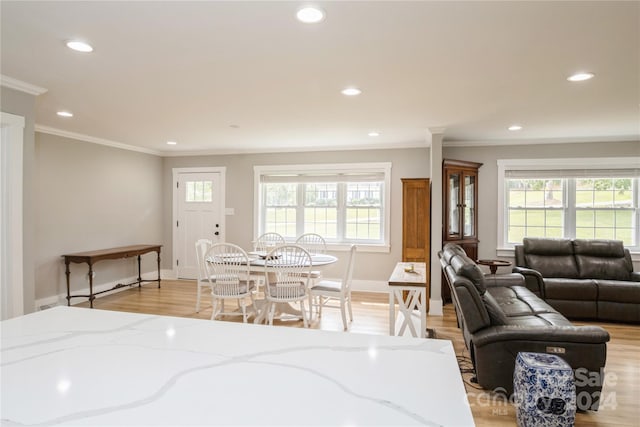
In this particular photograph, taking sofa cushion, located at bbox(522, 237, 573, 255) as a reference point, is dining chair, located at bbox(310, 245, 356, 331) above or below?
below

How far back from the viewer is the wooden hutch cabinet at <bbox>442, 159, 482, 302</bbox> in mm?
5023

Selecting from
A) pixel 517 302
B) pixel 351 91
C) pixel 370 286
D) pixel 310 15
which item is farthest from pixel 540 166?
pixel 310 15

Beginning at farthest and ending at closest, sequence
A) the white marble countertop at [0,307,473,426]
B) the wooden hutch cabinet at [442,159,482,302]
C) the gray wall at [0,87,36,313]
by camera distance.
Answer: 1. the wooden hutch cabinet at [442,159,482,302]
2. the gray wall at [0,87,36,313]
3. the white marble countertop at [0,307,473,426]

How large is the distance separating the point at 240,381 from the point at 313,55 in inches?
83.3

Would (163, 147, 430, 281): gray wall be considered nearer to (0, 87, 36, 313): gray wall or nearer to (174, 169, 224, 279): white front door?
(174, 169, 224, 279): white front door

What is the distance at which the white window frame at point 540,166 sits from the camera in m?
5.11

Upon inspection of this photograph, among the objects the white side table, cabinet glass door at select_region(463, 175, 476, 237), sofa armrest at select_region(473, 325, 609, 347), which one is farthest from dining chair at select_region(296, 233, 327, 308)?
sofa armrest at select_region(473, 325, 609, 347)

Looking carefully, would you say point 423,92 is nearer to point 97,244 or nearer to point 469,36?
point 469,36

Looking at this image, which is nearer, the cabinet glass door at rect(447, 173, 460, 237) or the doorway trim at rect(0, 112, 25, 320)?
the doorway trim at rect(0, 112, 25, 320)

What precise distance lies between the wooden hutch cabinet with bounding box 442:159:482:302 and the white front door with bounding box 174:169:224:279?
12.5ft

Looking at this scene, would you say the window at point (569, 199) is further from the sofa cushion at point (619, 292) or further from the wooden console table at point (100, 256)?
the wooden console table at point (100, 256)

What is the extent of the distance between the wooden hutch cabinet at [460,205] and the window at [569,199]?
43cm

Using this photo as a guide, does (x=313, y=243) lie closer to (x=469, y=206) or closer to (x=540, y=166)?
(x=469, y=206)

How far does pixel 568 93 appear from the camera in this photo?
3.22 meters
